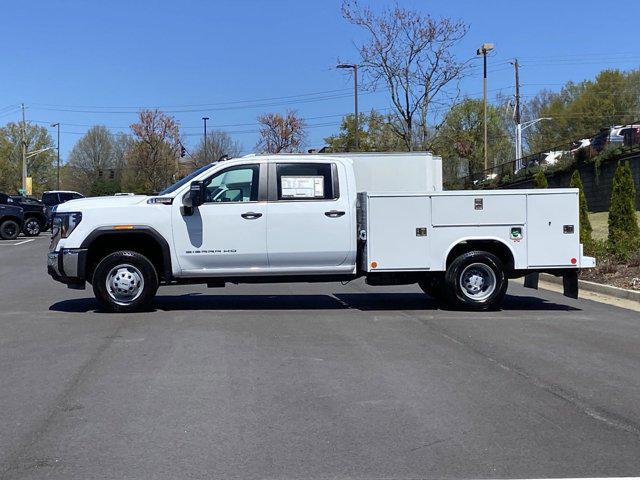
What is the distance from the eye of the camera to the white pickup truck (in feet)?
34.4

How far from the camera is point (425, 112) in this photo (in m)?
29.8

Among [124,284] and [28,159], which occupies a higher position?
[28,159]

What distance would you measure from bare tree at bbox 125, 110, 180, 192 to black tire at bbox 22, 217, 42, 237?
95.7 ft

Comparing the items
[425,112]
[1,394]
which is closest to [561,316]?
[1,394]

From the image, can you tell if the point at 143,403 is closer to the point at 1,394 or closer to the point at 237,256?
the point at 1,394

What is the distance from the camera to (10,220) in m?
29.6

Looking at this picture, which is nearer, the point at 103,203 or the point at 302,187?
the point at 103,203

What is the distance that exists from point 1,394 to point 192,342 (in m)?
2.59

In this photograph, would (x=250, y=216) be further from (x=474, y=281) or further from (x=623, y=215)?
(x=623, y=215)

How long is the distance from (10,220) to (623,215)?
77.6 ft

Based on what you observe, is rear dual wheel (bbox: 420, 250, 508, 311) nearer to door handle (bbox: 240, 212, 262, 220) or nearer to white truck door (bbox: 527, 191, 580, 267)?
white truck door (bbox: 527, 191, 580, 267)

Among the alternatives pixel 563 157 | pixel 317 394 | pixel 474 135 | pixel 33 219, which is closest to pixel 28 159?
pixel 474 135

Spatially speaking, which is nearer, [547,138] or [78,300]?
[78,300]

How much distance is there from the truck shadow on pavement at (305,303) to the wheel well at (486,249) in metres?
0.93
